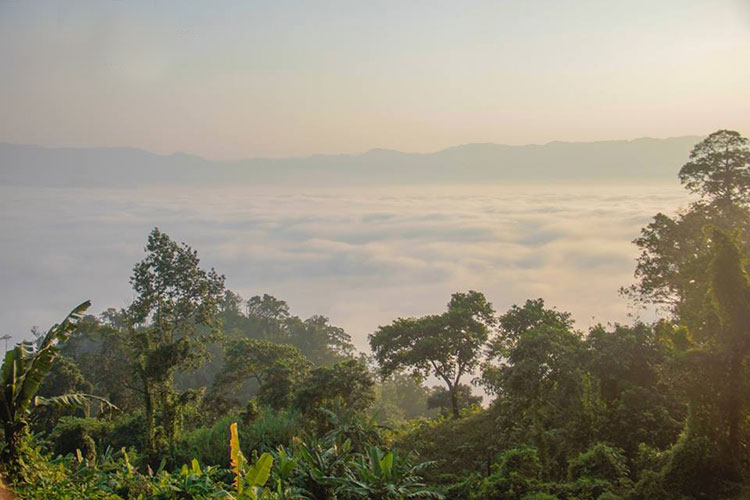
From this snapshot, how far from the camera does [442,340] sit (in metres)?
25.4

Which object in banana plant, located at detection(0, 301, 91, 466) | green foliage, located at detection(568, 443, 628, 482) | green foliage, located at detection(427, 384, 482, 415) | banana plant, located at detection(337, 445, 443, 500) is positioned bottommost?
green foliage, located at detection(427, 384, 482, 415)

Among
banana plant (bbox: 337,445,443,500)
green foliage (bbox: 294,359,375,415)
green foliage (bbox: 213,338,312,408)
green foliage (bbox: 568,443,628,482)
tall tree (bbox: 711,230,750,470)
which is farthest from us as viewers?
green foliage (bbox: 213,338,312,408)

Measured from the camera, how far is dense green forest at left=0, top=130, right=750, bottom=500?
33.6ft

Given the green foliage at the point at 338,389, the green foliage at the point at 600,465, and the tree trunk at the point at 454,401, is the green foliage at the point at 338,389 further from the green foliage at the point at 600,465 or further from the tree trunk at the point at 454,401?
the green foliage at the point at 600,465

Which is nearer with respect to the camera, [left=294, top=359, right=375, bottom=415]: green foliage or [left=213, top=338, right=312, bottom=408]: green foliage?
[left=294, top=359, right=375, bottom=415]: green foliage

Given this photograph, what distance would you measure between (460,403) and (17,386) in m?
24.7

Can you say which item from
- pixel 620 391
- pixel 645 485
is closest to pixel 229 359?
pixel 620 391

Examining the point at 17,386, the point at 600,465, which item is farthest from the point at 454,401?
the point at 17,386

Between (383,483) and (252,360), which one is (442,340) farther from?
(383,483)

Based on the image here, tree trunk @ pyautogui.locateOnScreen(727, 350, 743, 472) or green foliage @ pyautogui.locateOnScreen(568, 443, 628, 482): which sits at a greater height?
tree trunk @ pyautogui.locateOnScreen(727, 350, 743, 472)

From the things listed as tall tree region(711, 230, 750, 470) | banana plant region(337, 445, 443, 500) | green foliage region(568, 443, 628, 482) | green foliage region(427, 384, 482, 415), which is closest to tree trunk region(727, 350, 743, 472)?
tall tree region(711, 230, 750, 470)

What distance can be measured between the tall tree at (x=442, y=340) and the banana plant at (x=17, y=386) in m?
17.4

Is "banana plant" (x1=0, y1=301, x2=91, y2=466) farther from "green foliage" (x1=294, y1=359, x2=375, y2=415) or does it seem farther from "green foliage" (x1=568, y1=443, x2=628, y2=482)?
"green foliage" (x1=294, y1=359, x2=375, y2=415)

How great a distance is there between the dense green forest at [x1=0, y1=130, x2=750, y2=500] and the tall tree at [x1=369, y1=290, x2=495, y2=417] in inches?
2.9
